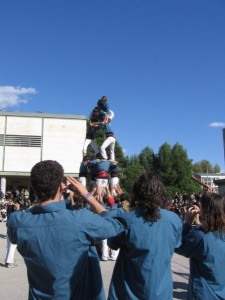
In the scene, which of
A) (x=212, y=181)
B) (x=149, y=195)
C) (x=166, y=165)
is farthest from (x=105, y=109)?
(x=212, y=181)

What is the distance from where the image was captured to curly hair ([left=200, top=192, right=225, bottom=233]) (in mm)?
3770

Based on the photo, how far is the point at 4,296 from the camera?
6.88 m

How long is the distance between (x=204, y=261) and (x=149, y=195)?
3.11 ft

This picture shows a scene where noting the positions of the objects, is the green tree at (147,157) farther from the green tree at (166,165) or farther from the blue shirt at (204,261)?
the blue shirt at (204,261)

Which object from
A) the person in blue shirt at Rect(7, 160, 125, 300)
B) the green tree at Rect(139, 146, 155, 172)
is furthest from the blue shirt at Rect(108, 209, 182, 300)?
the green tree at Rect(139, 146, 155, 172)

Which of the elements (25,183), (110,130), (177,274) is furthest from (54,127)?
(177,274)

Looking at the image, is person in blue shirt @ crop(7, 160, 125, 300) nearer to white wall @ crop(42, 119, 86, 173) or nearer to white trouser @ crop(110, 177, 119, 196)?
white trouser @ crop(110, 177, 119, 196)

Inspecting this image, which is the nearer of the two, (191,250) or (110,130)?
(191,250)

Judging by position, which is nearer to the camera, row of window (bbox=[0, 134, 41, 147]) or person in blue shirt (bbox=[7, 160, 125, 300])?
person in blue shirt (bbox=[7, 160, 125, 300])

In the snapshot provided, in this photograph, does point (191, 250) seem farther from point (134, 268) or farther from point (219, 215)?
point (134, 268)

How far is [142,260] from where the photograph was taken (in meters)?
3.13

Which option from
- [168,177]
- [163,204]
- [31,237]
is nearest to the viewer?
[31,237]

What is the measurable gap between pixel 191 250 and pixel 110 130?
25.5ft

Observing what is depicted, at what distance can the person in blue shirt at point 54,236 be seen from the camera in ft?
9.64
